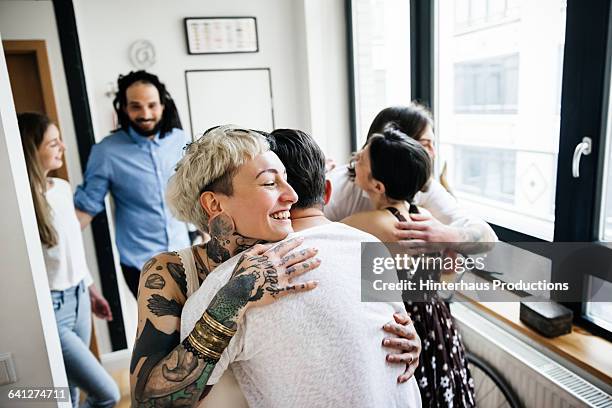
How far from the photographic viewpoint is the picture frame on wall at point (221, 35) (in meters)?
2.91

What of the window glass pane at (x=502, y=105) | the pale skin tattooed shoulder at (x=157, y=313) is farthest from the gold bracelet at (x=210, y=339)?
the window glass pane at (x=502, y=105)

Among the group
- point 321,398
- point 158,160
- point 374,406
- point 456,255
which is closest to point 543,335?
point 456,255

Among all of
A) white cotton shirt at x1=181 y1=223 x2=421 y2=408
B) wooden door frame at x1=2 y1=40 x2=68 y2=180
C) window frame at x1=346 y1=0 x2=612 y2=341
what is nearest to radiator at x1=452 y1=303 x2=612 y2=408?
window frame at x1=346 y1=0 x2=612 y2=341

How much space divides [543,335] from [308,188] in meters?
1.10

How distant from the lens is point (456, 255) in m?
1.61

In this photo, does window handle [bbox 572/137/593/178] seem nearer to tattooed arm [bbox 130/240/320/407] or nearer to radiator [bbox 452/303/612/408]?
radiator [bbox 452/303/612/408]

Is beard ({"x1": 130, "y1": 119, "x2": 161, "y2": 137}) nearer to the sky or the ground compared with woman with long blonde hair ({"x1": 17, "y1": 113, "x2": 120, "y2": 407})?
nearer to the sky

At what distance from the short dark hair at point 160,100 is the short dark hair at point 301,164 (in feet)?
4.91

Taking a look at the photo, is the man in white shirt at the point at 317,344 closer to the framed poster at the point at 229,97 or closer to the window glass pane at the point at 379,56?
the window glass pane at the point at 379,56

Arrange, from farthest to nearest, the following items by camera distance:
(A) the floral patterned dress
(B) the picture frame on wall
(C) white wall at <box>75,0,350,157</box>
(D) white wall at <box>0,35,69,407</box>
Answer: (B) the picture frame on wall → (C) white wall at <box>75,0,350,157</box> → (A) the floral patterned dress → (D) white wall at <box>0,35,69,407</box>

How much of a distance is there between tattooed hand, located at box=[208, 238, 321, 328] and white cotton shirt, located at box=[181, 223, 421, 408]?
0.02m

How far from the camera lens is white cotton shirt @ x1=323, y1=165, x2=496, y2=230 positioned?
1.68m

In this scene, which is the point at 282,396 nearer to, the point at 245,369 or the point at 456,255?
the point at 245,369

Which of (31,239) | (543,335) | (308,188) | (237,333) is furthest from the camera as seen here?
(543,335)
